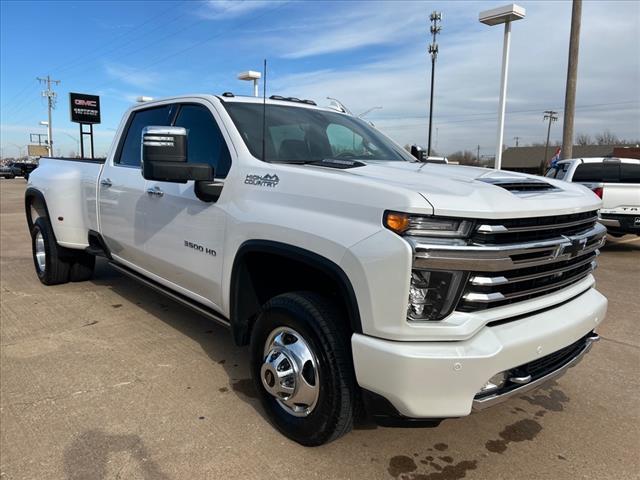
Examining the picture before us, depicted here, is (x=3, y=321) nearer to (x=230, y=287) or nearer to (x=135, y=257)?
(x=135, y=257)

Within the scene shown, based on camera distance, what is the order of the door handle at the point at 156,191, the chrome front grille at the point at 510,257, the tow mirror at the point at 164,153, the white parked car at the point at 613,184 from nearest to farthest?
1. the chrome front grille at the point at 510,257
2. the tow mirror at the point at 164,153
3. the door handle at the point at 156,191
4. the white parked car at the point at 613,184

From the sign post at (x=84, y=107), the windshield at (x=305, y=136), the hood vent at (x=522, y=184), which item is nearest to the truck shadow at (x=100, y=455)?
the windshield at (x=305, y=136)

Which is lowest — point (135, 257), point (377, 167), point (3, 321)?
point (3, 321)

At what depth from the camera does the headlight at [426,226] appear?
2.14 meters

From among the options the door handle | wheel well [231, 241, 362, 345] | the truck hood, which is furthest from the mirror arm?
the truck hood

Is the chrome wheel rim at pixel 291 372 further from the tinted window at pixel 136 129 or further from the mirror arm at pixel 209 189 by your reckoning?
the tinted window at pixel 136 129

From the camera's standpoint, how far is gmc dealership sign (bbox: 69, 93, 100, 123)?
1286 inches

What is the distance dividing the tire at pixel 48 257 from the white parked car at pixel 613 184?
8508 millimetres

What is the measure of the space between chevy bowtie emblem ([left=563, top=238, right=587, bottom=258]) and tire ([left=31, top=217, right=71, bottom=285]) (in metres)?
5.34

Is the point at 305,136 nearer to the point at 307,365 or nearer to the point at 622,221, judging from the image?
the point at 307,365

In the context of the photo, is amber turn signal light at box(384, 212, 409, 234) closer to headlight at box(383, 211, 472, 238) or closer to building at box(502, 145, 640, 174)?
headlight at box(383, 211, 472, 238)

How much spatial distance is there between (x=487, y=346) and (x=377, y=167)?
1.25 meters

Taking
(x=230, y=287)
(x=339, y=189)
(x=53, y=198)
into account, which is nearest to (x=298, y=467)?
(x=230, y=287)

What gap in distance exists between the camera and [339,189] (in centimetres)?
245
